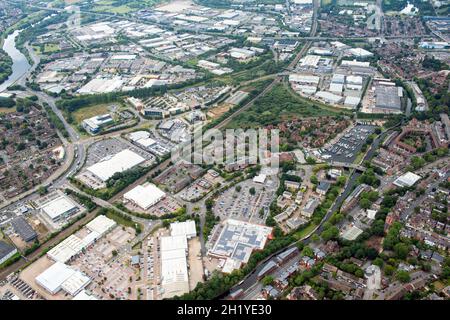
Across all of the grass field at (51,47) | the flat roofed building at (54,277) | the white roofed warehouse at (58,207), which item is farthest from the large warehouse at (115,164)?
the grass field at (51,47)

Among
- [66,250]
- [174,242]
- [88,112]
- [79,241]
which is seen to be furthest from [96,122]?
[174,242]

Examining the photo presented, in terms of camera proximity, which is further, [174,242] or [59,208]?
[59,208]

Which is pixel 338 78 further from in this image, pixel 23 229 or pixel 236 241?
pixel 23 229

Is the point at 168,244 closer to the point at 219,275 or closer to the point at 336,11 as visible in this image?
the point at 219,275

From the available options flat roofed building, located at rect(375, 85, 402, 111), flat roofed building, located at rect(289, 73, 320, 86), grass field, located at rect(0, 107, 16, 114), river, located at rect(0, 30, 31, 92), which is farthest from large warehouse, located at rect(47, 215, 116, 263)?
river, located at rect(0, 30, 31, 92)

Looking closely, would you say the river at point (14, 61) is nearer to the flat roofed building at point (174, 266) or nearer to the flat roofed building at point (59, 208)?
the flat roofed building at point (59, 208)

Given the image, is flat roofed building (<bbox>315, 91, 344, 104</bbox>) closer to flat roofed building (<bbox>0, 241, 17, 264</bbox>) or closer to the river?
flat roofed building (<bbox>0, 241, 17, 264</bbox>)

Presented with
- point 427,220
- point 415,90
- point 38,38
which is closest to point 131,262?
point 427,220
